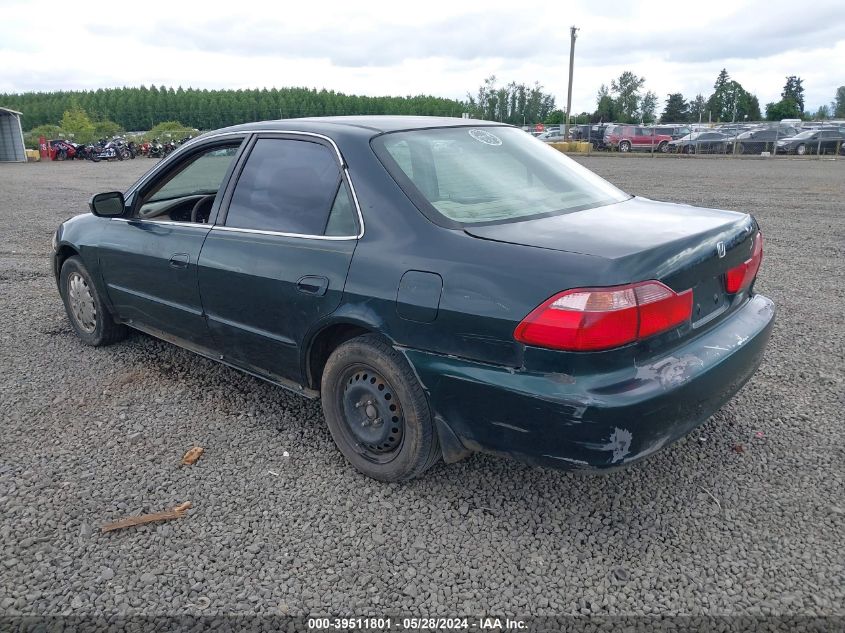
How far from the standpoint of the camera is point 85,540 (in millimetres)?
2680

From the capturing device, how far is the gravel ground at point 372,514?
2.36 meters

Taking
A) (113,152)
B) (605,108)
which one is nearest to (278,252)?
(113,152)

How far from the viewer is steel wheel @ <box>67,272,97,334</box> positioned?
15.7 feet

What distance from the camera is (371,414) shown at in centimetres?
300

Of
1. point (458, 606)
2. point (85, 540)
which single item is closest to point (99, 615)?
point (85, 540)

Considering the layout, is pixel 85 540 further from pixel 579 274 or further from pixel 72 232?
pixel 72 232

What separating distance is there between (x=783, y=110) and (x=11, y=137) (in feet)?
248

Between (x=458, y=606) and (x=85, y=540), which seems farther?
(x=85, y=540)

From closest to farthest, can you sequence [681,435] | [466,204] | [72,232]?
[681,435] < [466,204] < [72,232]

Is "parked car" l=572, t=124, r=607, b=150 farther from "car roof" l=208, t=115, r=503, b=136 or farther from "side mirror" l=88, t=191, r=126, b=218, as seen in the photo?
"side mirror" l=88, t=191, r=126, b=218

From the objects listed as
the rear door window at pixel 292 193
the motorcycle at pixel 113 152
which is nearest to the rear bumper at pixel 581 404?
the rear door window at pixel 292 193

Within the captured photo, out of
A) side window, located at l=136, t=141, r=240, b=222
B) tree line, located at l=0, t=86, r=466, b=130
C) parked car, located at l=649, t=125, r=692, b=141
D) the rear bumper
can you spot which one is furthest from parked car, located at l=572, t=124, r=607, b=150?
tree line, located at l=0, t=86, r=466, b=130

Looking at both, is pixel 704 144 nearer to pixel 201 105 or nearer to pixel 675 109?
pixel 675 109

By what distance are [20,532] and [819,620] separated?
301 cm
